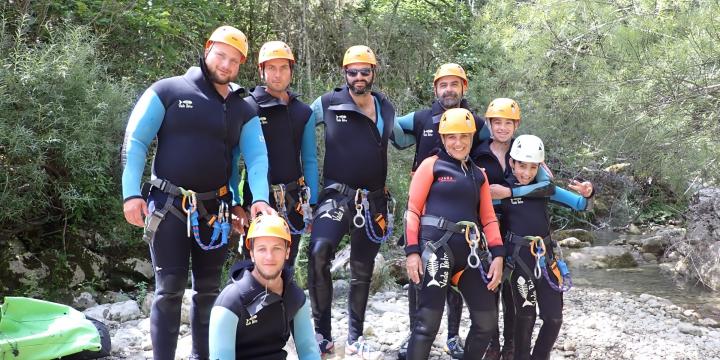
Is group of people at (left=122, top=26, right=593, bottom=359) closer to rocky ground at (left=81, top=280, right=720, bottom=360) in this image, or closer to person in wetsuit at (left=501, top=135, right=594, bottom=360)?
person in wetsuit at (left=501, top=135, right=594, bottom=360)

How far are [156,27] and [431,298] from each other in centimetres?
596

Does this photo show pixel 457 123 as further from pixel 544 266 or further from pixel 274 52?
pixel 274 52

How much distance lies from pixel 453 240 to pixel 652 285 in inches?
262

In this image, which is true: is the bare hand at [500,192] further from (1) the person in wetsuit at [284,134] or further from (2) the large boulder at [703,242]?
(2) the large boulder at [703,242]

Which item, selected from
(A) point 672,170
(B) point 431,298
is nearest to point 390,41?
(A) point 672,170

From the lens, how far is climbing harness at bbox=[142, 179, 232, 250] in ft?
12.7

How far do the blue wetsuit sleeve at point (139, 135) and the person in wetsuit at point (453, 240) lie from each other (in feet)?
5.58

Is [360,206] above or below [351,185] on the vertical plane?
below

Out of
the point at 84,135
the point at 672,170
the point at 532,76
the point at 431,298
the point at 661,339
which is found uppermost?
the point at 532,76

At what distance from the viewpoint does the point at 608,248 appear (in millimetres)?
11398

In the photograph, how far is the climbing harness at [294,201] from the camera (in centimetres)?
477

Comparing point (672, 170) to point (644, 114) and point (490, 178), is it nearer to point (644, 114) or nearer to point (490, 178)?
point (644, 114)

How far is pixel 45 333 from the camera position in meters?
4.63

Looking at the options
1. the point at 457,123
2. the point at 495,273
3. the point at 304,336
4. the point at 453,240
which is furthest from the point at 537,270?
the point at 304,336
